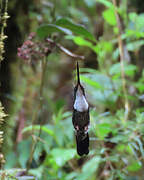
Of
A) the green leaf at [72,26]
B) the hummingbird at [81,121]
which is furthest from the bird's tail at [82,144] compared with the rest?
the green leaf at [72,26]

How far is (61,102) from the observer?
1931 millimetres

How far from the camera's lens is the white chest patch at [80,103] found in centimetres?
66

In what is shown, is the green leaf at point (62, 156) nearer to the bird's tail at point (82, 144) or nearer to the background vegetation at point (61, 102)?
the background vegetation at point (61, 102)

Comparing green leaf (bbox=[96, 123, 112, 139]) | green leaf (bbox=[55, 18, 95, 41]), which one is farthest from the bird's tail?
green leaf (bbox=[96, 123, 112, 139])

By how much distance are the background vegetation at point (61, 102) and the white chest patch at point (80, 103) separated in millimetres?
358

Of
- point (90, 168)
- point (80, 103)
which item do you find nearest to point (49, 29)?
point (80, 103)

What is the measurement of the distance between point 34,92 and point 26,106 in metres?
0.19

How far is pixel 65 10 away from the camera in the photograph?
2354 millimetres

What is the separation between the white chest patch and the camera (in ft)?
2.18

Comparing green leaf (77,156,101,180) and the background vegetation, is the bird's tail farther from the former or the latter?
green leaf (77,156,101,180)

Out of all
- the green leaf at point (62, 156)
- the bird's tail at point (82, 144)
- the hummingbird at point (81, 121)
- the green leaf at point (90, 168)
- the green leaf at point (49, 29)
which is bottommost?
the green leaf at point (90, 168)

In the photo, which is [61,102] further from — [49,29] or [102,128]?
[49,29]

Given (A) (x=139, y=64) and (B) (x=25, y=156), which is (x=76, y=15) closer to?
(A) (x=139, y=64)

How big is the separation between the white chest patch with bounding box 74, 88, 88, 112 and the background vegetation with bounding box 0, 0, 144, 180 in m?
0.36
